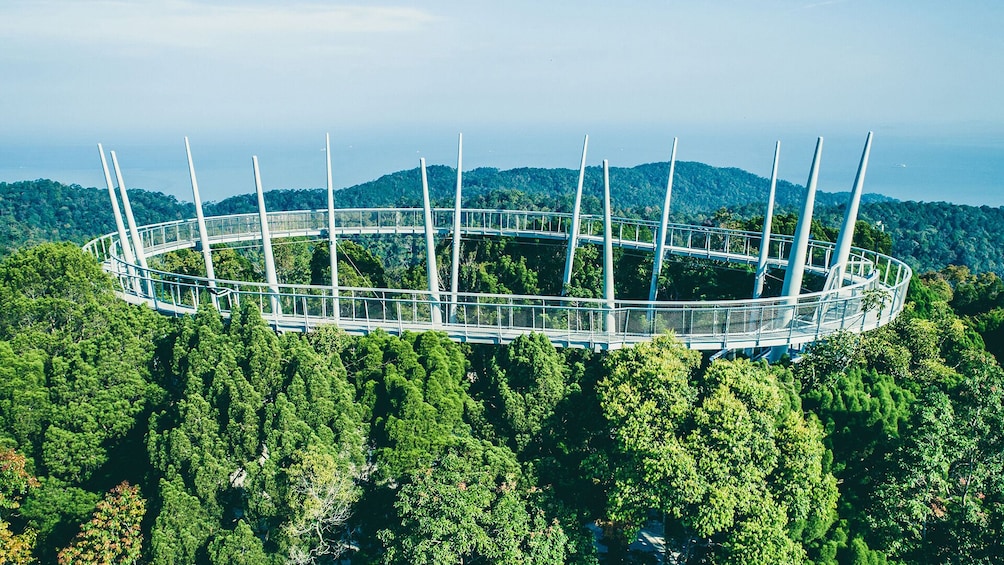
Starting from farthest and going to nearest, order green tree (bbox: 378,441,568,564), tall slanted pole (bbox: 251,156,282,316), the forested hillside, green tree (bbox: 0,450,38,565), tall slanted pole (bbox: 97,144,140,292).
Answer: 1. tall slanted pole (bbox: 97,144,140,292)
2. tall slanted pole (bbox: 251,156,282,316)
3. green tree (bbox: 0,450,38,565)
4. the forested hillside
5. green tree (bbox: 378,441,568,564)

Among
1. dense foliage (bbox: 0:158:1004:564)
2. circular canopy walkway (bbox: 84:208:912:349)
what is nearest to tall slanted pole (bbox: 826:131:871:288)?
circular canopy walkway (bbox: 84:208:912:349)

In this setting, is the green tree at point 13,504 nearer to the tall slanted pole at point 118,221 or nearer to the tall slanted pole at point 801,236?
the tall slanted pole at point 118,221

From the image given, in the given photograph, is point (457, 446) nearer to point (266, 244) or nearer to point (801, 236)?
point (266, 244)

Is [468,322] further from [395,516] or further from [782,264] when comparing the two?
[782,264]

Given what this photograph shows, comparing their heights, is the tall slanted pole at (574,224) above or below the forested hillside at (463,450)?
above

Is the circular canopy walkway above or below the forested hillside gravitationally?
above

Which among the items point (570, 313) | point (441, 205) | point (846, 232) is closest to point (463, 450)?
point (570, 313)

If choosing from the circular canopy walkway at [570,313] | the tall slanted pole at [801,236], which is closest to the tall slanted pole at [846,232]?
the circular canopy walkway at [570,313]

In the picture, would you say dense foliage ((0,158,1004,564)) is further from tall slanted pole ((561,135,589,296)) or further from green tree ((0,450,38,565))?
tall slanted pole ((561,135,589,296))
